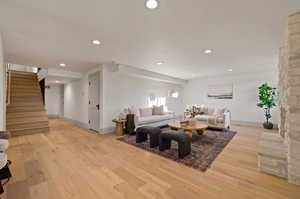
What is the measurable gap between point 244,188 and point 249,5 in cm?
240

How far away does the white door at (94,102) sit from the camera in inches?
175

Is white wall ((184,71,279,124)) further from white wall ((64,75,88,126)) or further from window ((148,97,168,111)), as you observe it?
white wall ((64,75,88,126))

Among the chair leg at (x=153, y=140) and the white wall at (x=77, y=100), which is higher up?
the white wall at (x=77, y=100)

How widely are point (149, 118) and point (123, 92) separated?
1475 mm

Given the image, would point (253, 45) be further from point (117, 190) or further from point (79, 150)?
point (79, 150)

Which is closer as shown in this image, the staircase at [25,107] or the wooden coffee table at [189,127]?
the wooden coffee table at [189,127]

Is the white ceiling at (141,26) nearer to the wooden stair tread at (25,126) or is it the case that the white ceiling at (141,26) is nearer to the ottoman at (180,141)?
the ottoman at (180,141)

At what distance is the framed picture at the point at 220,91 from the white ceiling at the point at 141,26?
10.3 feet

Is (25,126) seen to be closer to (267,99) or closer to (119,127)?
(119,127)

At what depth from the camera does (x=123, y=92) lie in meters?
4.94

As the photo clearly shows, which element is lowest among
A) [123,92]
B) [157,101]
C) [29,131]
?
[29,131]

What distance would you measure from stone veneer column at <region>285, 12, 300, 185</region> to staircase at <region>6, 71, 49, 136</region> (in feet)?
21.0

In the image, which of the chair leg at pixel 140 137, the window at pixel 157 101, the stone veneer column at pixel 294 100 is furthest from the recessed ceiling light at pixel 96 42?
the window at pixel 157 101

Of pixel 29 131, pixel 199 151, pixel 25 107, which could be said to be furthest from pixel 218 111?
pixel 25 107
